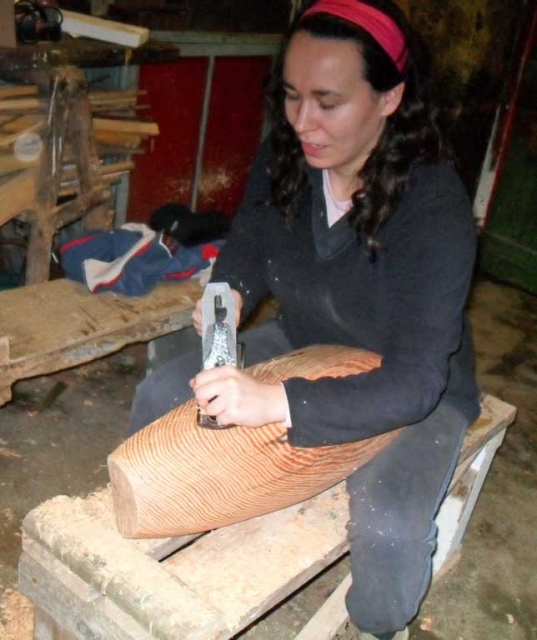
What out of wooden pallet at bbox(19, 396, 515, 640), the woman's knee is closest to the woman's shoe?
wooden pallet at bbox(19, 396, 515, 640)

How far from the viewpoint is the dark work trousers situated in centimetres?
153

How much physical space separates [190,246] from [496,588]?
1672 millimetres

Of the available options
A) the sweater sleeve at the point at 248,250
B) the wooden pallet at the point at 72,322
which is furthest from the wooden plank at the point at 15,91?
the sweater sleeve at the point at 248,250

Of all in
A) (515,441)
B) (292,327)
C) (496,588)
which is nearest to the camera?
(292,327)

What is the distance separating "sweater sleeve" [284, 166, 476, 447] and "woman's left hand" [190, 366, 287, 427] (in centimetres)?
5

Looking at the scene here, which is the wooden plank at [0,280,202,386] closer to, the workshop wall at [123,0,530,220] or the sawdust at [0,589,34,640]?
the sawdust at [0,589,34,640]

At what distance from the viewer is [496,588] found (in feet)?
7.68

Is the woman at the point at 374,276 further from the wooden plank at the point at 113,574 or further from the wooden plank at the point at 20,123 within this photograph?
the wooden plank at the point at 20,123

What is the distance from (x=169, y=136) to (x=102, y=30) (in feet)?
3.36

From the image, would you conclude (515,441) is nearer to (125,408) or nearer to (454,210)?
(125,408)

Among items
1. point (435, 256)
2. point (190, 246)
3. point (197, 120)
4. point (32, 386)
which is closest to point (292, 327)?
point (435, 256)

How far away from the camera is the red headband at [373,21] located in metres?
1.45

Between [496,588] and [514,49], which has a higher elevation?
[514,49]

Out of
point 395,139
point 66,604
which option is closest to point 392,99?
point 395,139
